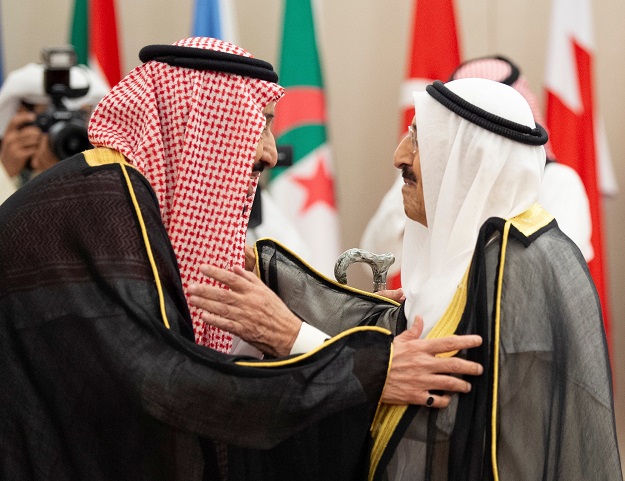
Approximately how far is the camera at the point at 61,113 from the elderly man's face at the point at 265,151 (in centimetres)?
162

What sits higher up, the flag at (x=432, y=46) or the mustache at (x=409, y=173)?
the mustache at (x=409, y=173)

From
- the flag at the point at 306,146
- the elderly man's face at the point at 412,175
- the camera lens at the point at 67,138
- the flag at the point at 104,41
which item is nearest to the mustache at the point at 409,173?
the elderly man's face at the point at 412,175

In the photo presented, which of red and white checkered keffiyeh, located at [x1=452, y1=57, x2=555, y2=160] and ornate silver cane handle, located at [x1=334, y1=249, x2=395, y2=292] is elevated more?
ornate silver cane handle, located at [x1=334, y1=249, x2=395, y2=292]

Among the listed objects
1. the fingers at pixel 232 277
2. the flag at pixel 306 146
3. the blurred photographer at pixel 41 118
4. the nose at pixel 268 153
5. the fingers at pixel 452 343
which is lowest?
the flag at pixel 306 146

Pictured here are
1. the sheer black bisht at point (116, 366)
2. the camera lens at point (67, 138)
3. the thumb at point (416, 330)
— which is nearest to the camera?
the sheer black bisht at point (116, 366)

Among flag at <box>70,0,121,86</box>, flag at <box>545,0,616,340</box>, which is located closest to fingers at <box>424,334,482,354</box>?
flag at <box>545,0,616,340</box>

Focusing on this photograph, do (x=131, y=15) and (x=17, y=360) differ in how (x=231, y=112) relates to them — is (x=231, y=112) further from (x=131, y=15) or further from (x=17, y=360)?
(x=131, y=15)

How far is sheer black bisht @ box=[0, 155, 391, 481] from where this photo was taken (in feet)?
6.41

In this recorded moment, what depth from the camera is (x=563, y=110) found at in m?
4.93

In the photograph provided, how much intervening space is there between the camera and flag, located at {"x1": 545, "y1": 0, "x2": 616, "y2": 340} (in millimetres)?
2110

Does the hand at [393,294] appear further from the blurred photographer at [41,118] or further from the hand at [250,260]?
the blurred photographer at [41,118]

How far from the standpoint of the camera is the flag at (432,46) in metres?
5.04

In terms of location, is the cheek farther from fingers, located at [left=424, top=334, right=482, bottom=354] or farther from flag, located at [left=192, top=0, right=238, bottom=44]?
flag, located at [left=192, top=0, right=238, bottom=44]

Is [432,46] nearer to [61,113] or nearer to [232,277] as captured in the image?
[61,113]
